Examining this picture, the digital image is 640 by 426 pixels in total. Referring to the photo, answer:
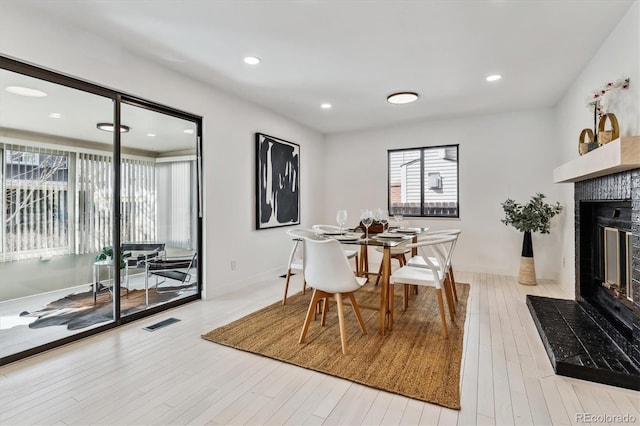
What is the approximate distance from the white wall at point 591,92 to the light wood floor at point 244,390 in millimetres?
1897

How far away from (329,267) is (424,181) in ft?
12.5

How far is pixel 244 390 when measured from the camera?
190 centimetres

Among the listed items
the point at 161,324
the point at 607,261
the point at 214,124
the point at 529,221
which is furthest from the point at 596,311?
the point at 214,124

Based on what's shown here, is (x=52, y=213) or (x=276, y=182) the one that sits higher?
(x=276, y=182)

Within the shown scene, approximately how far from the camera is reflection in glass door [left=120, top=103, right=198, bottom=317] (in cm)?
309

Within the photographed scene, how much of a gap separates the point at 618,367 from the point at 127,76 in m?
4.36

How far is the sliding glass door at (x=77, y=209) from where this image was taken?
2.55 metres

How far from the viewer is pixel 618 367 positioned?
6.31 feet

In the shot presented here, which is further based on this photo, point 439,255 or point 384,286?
point 439,255

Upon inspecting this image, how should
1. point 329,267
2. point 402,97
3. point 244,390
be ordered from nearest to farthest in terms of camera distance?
point 244,390, point 329,267, point 402,97

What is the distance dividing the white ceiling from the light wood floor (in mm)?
2560

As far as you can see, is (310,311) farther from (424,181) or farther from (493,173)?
→ (493,173)

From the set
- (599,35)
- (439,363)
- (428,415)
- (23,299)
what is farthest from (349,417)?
(599,35)

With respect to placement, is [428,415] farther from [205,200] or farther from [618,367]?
[205,200]
